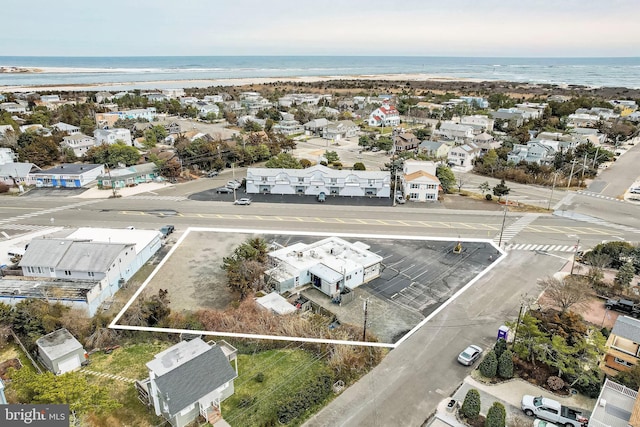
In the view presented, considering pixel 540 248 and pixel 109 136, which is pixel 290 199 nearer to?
pixel 540 248

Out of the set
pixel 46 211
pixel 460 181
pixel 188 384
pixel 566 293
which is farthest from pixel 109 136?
pixel 566 293

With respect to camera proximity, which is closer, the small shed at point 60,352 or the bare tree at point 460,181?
the small shed at point 60,352

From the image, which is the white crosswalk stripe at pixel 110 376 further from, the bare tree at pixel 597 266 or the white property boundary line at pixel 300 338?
the bare tree at pixel 597 266

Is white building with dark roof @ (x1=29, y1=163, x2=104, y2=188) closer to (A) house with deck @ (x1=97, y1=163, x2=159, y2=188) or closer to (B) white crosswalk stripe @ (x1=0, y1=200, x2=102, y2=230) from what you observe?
(A) house with deck @ (x1=97, y1=163, x2=159, y2=188)

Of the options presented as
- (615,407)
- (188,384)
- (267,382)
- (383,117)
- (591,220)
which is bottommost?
(267,382)

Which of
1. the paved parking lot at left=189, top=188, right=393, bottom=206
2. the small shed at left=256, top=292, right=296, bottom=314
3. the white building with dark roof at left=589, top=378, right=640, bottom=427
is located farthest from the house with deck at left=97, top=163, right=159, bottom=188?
the white building with dark roof at left=589, top=378, right=640, bottom=427

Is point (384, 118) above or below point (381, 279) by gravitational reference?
above

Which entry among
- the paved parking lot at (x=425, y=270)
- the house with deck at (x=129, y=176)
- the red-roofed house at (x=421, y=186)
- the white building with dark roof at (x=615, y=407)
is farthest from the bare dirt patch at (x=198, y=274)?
the white building with dark roof at (x=615, y=407)
